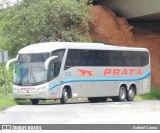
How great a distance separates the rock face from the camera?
45.7 m

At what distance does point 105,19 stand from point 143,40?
4.04 metres

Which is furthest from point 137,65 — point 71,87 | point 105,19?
point 105,19

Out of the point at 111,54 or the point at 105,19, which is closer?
the point at 111,54

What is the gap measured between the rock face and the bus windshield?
1770cm

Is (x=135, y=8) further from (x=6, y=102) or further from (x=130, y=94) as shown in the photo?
(x=6, y=102)

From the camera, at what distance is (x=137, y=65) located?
35.1 meters

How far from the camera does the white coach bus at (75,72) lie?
2803cm

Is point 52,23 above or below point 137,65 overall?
above

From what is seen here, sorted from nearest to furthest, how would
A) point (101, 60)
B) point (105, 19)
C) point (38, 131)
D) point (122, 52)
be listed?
1. point (38, 131)
2. point (101, 60)
3. point (122, 52)
4. point (105, 19)

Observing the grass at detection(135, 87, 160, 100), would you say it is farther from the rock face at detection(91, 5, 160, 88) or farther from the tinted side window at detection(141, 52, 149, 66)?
the tinted side window at detection(141, 52, 149, 66)

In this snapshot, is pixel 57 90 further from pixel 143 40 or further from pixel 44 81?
pixel 143 40

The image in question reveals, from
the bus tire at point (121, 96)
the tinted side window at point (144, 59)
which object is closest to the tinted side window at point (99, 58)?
the bus tire at point (121, 96)

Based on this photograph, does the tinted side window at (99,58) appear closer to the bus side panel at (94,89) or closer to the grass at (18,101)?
the bus side panel at (94,89)

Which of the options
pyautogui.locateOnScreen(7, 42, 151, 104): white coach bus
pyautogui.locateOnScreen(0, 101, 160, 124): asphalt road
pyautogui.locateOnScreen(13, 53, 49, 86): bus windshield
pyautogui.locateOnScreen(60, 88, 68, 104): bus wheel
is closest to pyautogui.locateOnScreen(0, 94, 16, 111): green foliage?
pyautogui.locateOnScreen(7, 42, 151, 104): white coach bus
